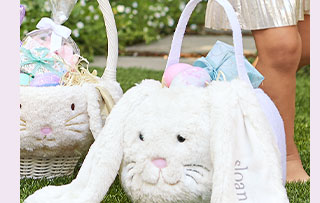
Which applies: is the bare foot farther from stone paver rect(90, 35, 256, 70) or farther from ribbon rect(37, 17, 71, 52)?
stone paver rect(90, 35, 256, 70)

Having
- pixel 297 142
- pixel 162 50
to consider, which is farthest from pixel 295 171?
pixel 162 50

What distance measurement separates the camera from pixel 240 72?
6.64 feet

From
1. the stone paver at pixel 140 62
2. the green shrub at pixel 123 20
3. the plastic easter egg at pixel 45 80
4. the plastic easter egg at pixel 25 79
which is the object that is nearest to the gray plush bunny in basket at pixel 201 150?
the plastic easter egg at pixel 45 80

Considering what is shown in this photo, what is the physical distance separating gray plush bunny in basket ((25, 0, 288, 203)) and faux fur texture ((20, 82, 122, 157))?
0.43 meters

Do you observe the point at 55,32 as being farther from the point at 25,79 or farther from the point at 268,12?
the point at 268,12

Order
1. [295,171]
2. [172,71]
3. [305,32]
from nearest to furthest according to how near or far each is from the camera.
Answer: [172,71], [295,171], [305,32]

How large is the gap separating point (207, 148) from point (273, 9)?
89 centimetres

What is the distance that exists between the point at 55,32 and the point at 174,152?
1064mm

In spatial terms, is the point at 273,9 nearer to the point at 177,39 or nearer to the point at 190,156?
the point at 177,39

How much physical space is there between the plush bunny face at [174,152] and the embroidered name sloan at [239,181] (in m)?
0.09

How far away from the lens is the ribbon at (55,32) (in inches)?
104

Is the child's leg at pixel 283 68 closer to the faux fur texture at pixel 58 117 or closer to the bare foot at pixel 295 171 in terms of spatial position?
the bare foot at pixel 295 171

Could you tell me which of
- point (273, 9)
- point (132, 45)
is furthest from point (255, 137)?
point (132, 45)

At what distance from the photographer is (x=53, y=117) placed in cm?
234
